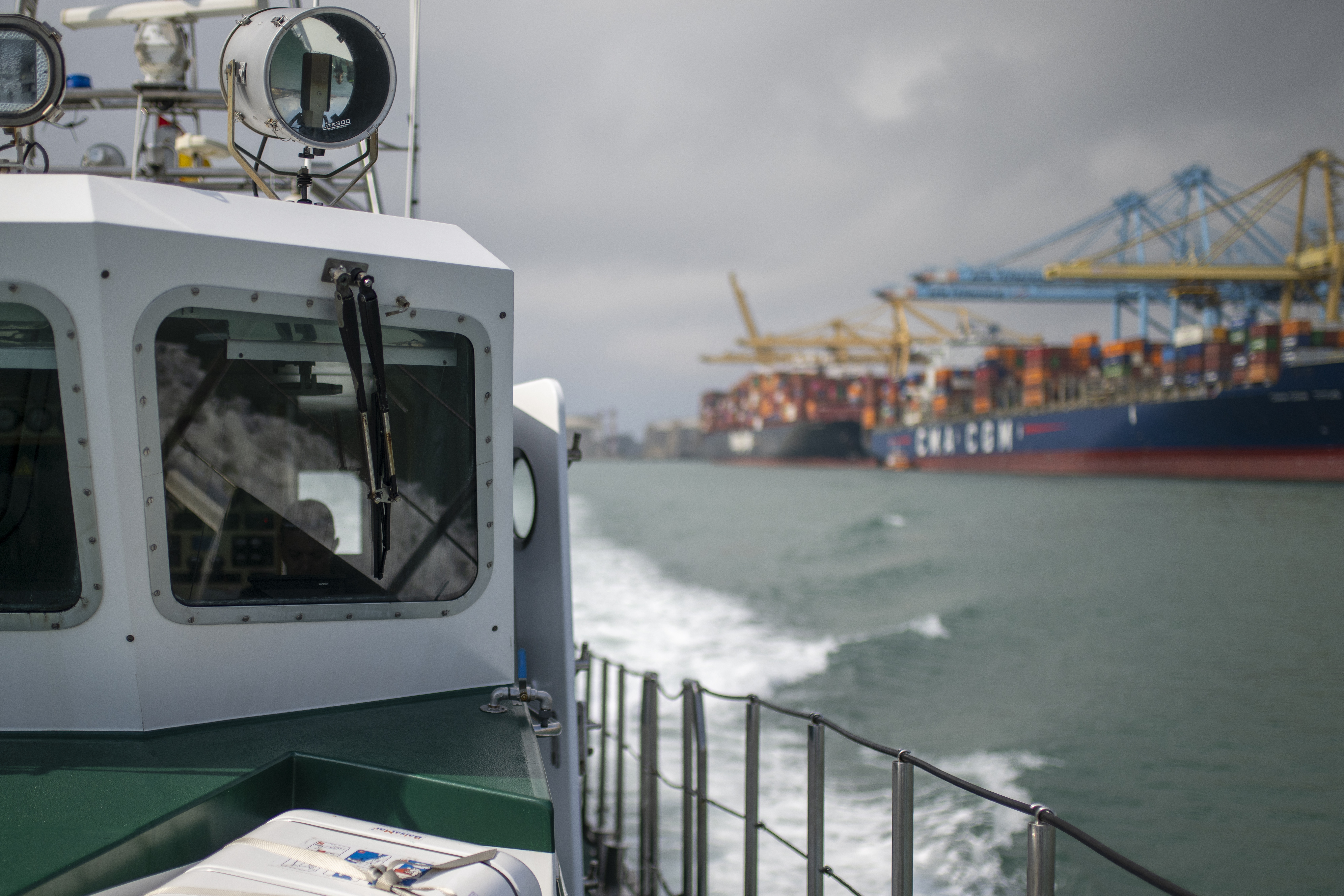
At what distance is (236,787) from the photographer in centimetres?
180

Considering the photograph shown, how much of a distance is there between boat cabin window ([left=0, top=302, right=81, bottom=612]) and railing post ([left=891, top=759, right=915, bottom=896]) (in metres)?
2.11

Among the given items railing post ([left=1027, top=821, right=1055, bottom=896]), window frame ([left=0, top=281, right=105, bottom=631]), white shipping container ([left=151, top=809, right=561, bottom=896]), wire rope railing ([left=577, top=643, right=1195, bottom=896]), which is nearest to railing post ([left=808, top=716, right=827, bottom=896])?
wire rope railing ([left=577, top=643, right=1195, bottom=896])

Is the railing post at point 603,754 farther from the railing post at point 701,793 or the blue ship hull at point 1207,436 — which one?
the blue ship hull at point 1207,436

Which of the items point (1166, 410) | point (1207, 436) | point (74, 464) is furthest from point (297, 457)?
point (1166, 410)

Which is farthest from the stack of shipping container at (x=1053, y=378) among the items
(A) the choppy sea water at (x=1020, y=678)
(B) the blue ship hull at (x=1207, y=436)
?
(A) the choppy sea water at (x=1020, y=678)

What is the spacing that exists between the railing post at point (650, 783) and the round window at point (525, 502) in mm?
1000

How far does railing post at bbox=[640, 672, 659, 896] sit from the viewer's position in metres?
3.88

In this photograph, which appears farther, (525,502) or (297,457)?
(525,502)

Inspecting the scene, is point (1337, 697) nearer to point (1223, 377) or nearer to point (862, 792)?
point (862, 792)

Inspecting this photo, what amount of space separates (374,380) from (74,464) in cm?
69

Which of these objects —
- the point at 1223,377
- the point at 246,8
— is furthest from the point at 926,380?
the point at 246,8

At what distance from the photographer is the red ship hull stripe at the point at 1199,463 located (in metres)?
35.2

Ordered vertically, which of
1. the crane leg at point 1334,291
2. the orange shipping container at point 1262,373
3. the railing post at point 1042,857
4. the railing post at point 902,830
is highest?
the crane leg at point 1334,291

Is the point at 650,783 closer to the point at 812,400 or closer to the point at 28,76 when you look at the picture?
the point at 28,76
